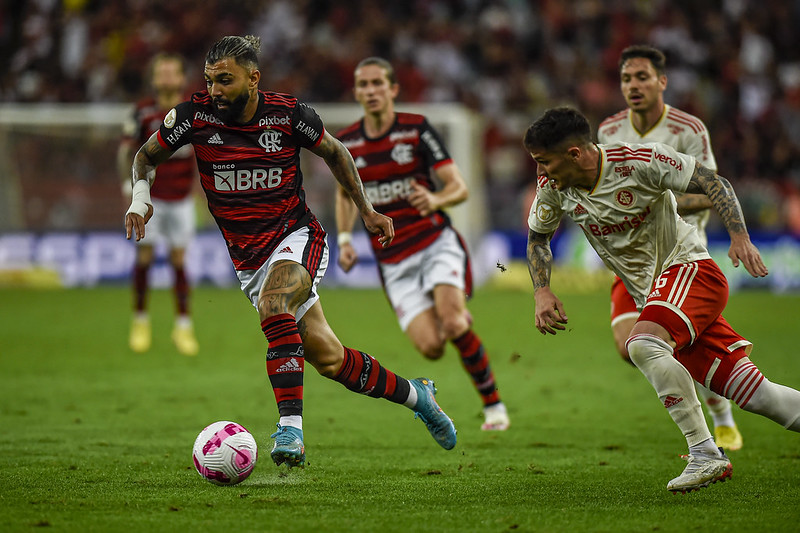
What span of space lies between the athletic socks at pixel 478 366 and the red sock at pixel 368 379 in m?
1.62

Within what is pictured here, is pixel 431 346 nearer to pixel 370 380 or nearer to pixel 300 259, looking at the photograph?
pixel 370 380

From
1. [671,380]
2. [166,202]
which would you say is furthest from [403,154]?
[166,202]

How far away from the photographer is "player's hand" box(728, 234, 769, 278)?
4758mm

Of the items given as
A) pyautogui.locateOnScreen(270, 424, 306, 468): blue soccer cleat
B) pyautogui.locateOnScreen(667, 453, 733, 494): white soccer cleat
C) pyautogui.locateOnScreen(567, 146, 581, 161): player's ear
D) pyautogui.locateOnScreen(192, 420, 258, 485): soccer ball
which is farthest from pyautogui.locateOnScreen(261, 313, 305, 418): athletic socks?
pyautogui.locateOnScreen(667, 453, 733, 494): white soccer cleat

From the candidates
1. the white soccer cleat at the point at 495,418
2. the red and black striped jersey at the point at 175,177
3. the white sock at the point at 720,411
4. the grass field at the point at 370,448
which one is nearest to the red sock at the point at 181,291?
the grass field at the point at 370,448

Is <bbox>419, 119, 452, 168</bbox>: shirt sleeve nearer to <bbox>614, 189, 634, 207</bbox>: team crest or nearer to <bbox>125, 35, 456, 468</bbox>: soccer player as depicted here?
<bbox>125, 35, 456, 468</bbox>: soccer player

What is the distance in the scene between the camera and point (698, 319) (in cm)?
512

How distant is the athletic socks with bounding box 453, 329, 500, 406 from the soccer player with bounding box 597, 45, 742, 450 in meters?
1.23

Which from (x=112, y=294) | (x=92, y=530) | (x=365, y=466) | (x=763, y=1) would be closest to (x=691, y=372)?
(x=365, y=466)

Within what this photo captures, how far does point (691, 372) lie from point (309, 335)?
2040 millimetres

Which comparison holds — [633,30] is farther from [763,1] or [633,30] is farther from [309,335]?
[309,335]

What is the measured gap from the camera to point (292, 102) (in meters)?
5.73

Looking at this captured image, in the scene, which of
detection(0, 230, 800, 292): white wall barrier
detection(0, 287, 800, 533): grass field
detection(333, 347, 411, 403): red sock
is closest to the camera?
detection(0, 287, 800, 533): grass field

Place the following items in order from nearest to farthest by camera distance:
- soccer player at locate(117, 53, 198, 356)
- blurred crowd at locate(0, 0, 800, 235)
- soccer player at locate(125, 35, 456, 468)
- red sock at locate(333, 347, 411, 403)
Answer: soccer player at locate(125, 35, 456, 468) → red sock at locate(333, 347, 411, 403) → soccer player at locate(117, 53, 198, 356) → blurred crowd at locate(0, 0, 800, 235)
